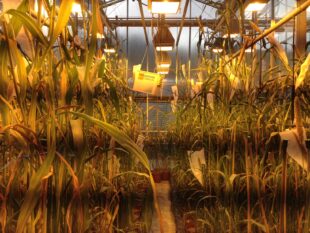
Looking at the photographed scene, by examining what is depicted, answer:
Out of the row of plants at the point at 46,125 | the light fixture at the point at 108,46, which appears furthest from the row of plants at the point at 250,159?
the light fixture at the point at 108,46

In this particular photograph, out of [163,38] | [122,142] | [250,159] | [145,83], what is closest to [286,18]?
[250,159]

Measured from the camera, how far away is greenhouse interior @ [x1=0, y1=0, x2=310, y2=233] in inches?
32.1

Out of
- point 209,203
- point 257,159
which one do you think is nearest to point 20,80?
Answer: point 257,159

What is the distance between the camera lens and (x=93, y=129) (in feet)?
3.78

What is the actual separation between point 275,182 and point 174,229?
57cm

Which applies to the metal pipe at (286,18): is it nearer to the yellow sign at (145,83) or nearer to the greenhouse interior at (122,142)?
the greenhouse interior at (122,142)

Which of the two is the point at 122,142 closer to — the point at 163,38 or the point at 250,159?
the point at 250,159

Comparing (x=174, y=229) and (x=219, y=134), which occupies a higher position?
(x=219, y=134)

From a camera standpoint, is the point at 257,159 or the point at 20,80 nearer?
the point at 20,80

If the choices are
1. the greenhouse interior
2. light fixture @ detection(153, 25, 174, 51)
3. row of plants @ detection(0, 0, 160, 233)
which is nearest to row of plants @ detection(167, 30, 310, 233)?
the greenhouse interior

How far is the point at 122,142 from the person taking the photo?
2.24 ft

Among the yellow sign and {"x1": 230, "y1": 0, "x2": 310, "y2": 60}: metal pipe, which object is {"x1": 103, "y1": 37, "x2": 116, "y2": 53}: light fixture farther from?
{"x1": 230, "y1": 0, "x2": 310, "y2": 60}: metal pipe

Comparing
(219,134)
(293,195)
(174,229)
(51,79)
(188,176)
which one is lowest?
(174,229)

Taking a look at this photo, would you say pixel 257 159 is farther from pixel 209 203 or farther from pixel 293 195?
pixel 209 203
